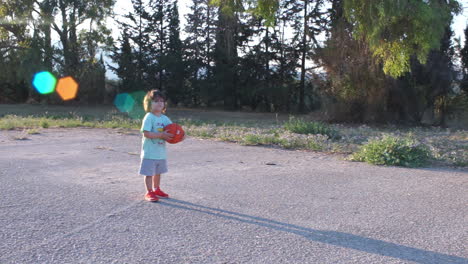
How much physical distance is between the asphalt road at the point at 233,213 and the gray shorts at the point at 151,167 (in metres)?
0.39

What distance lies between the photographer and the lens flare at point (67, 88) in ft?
106

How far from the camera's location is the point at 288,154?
9664mm

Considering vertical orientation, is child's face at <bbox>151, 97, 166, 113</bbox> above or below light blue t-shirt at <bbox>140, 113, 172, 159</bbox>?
above

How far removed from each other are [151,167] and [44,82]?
29.7 meters

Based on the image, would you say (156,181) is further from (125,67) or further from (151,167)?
(125,67)

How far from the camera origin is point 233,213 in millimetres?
5039

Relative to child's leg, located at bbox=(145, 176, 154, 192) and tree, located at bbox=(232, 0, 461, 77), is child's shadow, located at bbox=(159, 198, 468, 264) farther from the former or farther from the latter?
tree, located at bbox=(232, 0, 461, 77)

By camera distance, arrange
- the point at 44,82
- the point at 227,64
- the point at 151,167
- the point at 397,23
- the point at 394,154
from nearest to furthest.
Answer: the point at 151,167, the point at 394,154, the point at 397,23, the point at 44,82, the point at 227,64

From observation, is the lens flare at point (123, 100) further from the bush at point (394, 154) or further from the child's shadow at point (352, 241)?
the child's shadow at point (352, 241)

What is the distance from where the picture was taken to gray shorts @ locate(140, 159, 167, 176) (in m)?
5.59

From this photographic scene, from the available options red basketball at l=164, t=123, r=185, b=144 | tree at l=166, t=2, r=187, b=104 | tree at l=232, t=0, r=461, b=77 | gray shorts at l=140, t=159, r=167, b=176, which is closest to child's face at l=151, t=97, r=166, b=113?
red basketball at l=164, t=123, r=185, b=144

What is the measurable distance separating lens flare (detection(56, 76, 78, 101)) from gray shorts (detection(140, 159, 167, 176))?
95.7 feet

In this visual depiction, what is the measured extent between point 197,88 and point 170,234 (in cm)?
3099

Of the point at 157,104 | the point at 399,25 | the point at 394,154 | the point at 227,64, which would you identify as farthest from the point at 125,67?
the point at 157,104
